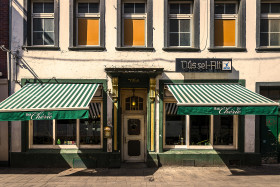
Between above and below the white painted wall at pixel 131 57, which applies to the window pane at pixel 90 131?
below

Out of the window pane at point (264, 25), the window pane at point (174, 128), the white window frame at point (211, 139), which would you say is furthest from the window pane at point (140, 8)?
the window pane at point (264, 25)

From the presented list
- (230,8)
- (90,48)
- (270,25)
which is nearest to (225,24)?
(230,8)

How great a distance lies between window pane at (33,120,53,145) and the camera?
30.3ft

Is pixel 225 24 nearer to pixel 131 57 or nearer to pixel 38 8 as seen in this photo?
pixel 131 57

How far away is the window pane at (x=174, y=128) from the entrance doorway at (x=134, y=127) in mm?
1060

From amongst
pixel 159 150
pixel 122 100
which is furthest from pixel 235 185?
pixel 122 100

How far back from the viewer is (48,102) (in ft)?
24.6

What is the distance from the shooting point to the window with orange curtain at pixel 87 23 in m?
9.32

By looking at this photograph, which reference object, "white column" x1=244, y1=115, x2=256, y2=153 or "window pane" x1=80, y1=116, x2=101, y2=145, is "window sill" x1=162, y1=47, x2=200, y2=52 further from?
"window pane" x1=80, y1=116, x2=101, y2=145

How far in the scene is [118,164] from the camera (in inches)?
351

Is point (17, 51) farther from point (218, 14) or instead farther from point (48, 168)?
point (218, 14)

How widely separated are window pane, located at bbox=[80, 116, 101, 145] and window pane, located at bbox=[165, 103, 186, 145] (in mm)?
3028

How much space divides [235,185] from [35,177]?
7.10 m

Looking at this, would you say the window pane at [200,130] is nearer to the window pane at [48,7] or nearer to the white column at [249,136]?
the white column at [249,136]
